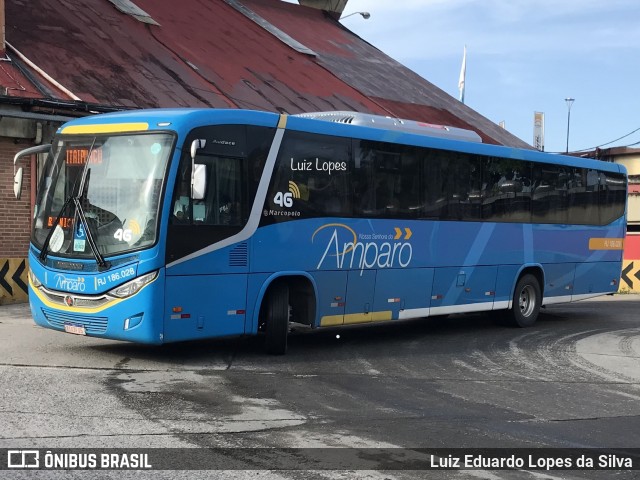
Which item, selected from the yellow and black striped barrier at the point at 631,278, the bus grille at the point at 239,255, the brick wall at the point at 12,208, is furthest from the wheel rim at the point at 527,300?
the yellow and black striped barrier at the point at 631,278

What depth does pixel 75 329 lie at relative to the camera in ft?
35.7

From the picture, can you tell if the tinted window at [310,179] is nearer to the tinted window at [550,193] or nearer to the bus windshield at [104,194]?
the bus windshield at [104,194]

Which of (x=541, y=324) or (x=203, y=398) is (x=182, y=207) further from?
(x=541, y=324)

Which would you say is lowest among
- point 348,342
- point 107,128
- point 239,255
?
point 348,342

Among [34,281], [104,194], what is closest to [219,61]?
[34,281]

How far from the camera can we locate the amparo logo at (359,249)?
41.2 feet

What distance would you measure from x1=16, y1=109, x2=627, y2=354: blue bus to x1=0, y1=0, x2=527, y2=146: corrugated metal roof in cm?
846

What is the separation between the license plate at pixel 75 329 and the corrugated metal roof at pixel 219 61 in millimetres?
9013

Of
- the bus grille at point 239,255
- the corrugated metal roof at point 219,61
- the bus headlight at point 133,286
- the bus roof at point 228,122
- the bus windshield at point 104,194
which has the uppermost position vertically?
the corrugated metal roof at point 219,61

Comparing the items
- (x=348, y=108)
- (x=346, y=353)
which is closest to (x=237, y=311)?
(x=346, y=353)

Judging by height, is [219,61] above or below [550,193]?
above

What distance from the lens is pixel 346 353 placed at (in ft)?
42.2

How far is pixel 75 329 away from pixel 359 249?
170 inches

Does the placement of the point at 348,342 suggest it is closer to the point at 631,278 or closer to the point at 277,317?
the point at 277,317
